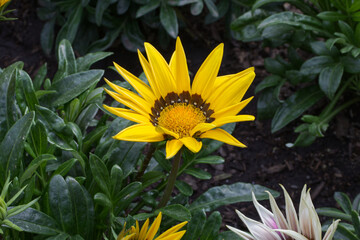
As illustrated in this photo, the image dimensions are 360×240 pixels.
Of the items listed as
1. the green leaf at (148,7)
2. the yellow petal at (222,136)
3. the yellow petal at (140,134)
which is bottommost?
the yellow petal at (222,136)

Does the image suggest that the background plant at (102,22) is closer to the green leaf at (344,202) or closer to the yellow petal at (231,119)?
the green leaf at (344,202)

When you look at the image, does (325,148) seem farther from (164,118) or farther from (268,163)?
(164,118)

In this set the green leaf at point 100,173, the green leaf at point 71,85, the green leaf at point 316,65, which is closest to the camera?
the green leaf at point 100,173

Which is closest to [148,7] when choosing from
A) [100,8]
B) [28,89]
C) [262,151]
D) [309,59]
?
[100,8]

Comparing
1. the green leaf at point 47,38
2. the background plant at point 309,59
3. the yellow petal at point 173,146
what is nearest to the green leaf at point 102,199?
the yellow petal at point 173,146

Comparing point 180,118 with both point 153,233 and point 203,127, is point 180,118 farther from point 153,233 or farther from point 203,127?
point 153,233

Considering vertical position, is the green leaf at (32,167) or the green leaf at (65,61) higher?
the green leaf at (65,61)

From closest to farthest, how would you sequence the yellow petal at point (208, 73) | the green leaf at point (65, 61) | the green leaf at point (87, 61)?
the yellow petal at point (208, 73), the green leaf at point (65, 61), the green leaf at point (87, 61)
